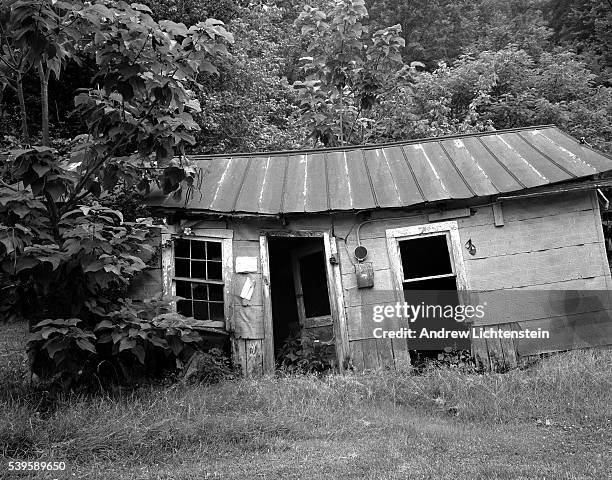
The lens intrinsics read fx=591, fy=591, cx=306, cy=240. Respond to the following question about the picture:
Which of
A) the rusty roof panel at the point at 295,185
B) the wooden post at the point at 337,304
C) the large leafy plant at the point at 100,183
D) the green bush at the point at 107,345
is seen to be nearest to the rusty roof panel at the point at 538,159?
the wooden post at the point at 337,304

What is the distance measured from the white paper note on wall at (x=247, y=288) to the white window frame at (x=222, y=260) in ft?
0.61

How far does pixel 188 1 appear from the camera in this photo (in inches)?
540

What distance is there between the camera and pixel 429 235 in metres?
8.15

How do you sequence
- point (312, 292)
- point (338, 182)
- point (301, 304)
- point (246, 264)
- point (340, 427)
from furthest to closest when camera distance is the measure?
point (312, 292) → point (301, 304) → point (338, 182) → point (246, 264) → point (340, 427)

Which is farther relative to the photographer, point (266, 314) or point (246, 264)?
point (246, 264)

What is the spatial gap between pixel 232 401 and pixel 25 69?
14.2 feet

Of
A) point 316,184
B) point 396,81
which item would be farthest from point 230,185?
point 396,81

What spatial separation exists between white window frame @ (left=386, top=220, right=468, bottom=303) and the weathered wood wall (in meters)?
0.07

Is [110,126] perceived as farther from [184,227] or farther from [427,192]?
[427,192]

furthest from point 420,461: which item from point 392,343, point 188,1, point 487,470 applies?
point 188,1

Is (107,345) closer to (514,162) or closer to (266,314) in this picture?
(266,314)

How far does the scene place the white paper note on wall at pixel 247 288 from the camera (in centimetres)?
805

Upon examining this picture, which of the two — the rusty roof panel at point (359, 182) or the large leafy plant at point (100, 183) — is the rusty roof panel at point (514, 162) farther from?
the large leafy plant at point (100, 183)

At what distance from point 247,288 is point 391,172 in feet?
8.87
